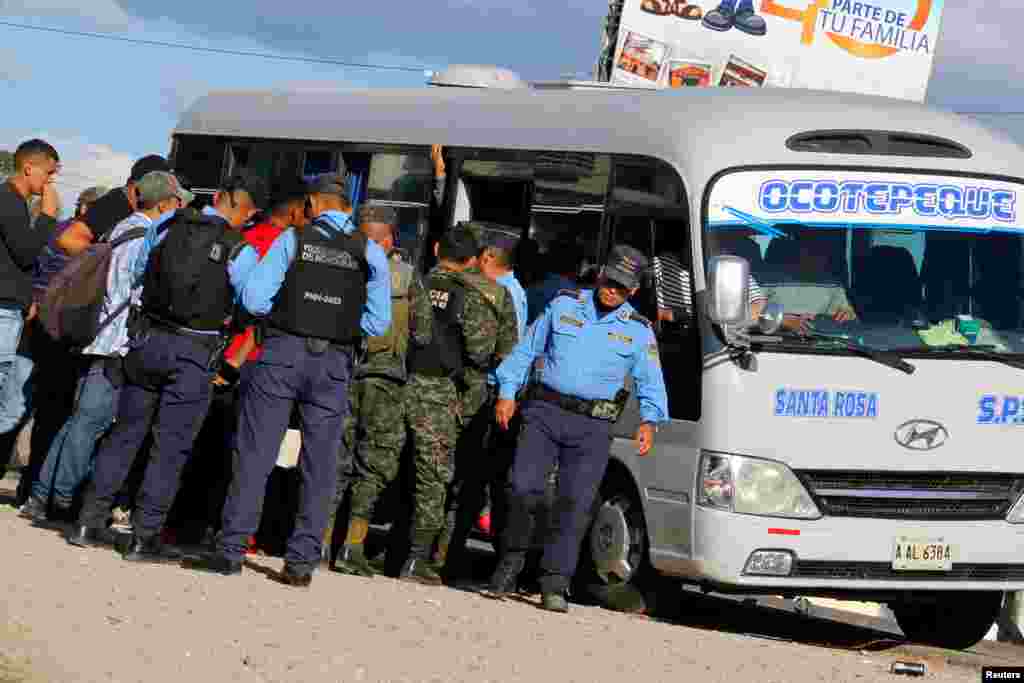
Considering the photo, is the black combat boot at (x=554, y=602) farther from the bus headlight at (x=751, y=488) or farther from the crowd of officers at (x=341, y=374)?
the bus headlight at (x=751, y=488)

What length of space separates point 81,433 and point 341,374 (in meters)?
2.01

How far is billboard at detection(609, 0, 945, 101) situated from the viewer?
34.2 m

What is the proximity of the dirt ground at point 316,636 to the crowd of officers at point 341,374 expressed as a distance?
0.46 metres

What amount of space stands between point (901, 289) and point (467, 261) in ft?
8.02

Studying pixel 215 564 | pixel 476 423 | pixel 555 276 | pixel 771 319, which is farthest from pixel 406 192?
pixel 215 564

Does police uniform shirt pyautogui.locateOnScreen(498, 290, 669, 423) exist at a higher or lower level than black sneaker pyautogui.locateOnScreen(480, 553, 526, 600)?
higher

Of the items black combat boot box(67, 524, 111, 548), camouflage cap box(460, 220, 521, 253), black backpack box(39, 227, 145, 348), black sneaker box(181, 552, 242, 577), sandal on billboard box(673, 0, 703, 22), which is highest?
sandal on billboard box(673, 0, 703, 22)

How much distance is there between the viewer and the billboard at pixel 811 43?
112 ft

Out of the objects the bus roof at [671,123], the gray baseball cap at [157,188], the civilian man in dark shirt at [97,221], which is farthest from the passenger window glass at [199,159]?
the gray baseball cap at [157,188]

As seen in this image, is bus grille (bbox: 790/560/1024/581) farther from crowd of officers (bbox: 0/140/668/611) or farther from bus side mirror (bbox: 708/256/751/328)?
bus side mirror (bbox: 708/256/751/328)

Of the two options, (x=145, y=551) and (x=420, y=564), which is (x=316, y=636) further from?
(x=420, y=564)

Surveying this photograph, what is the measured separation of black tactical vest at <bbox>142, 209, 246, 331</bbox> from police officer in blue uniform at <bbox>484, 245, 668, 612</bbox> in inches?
63.6

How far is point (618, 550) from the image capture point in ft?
40.1

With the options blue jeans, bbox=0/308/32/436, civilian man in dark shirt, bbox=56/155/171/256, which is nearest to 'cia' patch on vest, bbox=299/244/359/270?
civilian man in dark shirt, bbox=56/155/171/256
